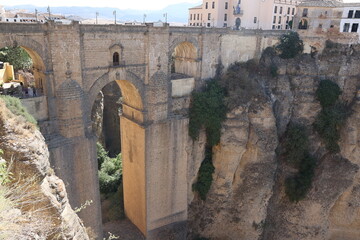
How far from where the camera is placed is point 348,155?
21.9 metres

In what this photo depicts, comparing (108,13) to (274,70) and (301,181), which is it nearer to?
(274,70)

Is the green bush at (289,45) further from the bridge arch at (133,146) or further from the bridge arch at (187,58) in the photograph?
the bridge arch at (133,146)

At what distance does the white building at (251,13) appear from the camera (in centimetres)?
3281

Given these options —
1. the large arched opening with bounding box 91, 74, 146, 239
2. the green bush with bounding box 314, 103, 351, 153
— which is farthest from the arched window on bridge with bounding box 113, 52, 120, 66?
the green bush with bounding box 314, 103, 351, 153

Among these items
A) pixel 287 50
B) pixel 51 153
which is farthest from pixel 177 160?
pixel 287 50

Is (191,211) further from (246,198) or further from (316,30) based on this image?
(316,30)

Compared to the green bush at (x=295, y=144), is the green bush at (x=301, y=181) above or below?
below

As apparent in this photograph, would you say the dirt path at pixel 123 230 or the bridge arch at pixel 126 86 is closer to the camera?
the bridge arch at pixel 126 86

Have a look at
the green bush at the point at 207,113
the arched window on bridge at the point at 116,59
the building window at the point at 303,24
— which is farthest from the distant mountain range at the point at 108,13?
the arched window on bridge at the point at 116,59

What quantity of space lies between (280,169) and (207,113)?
7.49m

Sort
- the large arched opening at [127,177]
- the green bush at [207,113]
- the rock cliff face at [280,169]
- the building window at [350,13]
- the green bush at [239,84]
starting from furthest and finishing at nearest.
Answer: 1. the building window at [350,13]
2. the rock cliff face at [280,169]
3. the green bush at [239,84]
4. the green bush at [207,113]
5. the large arched opening at [127,177]

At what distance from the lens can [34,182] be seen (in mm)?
9070

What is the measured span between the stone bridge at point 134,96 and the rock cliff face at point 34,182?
2956 millimetres

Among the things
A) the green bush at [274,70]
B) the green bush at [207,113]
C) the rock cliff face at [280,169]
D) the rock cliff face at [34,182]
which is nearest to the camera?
the rock cliff face at [34,182]
